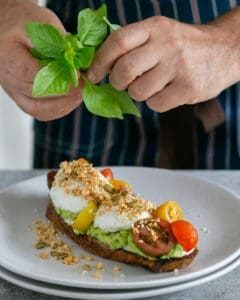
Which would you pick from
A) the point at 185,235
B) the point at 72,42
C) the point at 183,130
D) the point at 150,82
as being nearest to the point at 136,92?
the point at 150,82

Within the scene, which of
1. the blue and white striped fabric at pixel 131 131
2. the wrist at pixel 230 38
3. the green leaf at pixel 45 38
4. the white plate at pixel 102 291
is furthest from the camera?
the blue and white striped fabric at pixel 131 131

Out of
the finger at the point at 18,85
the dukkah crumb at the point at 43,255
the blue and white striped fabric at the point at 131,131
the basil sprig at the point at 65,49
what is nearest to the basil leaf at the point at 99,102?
the basil sprig at the point at 65,49

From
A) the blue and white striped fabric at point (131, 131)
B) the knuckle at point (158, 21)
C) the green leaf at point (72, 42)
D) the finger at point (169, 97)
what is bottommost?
the blue and white striped fabric at point (131, 131)

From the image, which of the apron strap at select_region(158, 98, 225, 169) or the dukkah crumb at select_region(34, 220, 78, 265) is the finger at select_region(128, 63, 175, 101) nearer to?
the dukkah crumb at select_region(34, 220, 78, 265)

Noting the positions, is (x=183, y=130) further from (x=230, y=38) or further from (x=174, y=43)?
(x=174, y=43)

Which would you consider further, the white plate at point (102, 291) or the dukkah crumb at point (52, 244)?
the dukkah crumb at point (52, 244)

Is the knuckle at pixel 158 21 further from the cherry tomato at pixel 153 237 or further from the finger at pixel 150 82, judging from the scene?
the cherry tomato at pixel 153 237
